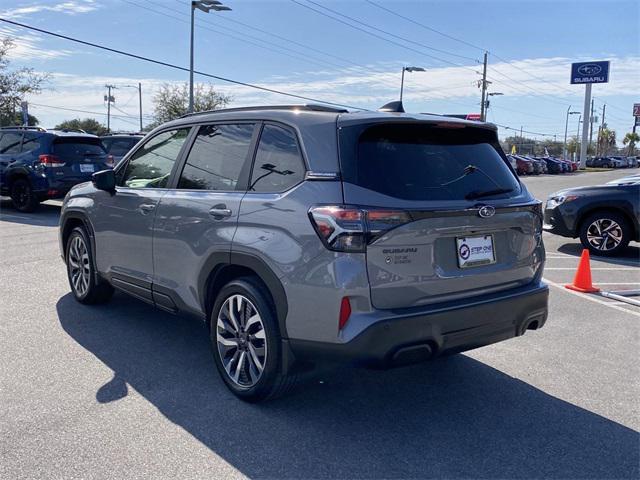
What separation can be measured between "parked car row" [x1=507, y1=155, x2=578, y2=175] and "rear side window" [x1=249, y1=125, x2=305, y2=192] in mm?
37475

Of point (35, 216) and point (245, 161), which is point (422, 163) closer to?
point (245, 161)

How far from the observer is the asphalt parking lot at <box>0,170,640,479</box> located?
3057mm

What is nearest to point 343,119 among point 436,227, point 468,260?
point 436,227

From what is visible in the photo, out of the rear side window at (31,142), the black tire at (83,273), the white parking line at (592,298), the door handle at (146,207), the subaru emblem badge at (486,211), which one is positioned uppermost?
the rear side window at (31,142)

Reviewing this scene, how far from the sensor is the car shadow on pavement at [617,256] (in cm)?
912

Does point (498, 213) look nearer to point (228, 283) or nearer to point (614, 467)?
point (614, 467)

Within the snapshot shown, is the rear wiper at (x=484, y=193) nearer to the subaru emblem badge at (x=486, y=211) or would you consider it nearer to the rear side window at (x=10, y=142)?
the subaru emblem badge at (x=486, y=211)

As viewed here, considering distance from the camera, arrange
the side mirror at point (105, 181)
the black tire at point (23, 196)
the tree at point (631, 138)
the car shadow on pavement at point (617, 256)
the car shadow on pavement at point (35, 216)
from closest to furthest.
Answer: the side mirror at point (105, 181)
the car shadow on pavement at point (617, 256)
the car shadow on pavement at point (35, 216)
the black tire at point (23, 196)
the tree at point (631, 138)

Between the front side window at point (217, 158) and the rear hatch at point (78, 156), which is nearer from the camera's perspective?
the front side window at point (217, 158)

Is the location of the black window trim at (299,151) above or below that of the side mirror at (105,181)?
above

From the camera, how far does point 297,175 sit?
3455 millimetres

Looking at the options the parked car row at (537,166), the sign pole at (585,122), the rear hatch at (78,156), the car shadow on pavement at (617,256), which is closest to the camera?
the car shadow on pavement at (617,256)

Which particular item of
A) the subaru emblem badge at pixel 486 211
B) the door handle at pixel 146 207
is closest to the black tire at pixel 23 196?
the door handle at pixel 146 207

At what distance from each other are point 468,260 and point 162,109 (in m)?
51.4
